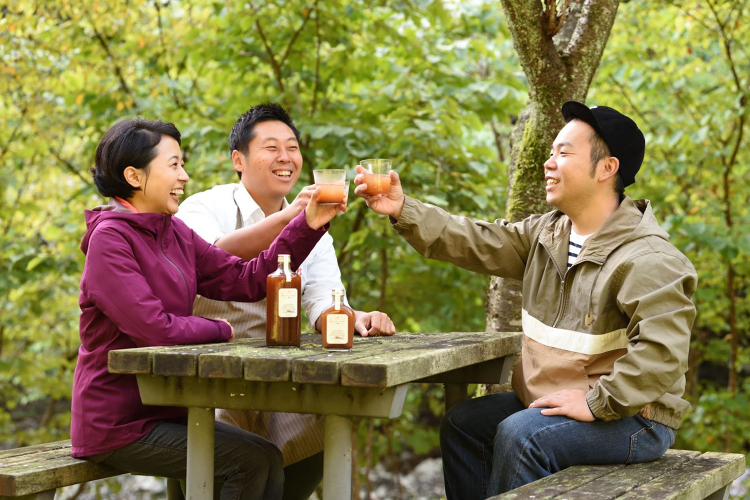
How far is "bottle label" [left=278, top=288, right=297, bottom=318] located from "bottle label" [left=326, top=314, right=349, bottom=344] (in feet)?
0.43

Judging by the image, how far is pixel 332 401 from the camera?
2.19 metres

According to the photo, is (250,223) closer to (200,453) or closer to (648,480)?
(200,453)

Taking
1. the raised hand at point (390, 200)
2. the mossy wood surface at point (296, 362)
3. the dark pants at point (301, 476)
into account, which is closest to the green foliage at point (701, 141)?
the raised hand at point (390, 200)

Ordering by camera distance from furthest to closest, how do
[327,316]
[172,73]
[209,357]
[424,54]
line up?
1. [172,73]
2. [424,54]
3. [327,316]
4. [209,357]

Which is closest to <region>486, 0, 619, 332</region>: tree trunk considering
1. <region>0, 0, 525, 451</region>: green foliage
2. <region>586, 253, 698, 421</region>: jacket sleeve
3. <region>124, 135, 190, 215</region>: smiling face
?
<region>0, 0, 525, 451</region>: green foliage

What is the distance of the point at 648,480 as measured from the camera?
8.15ft

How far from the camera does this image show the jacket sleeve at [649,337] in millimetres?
2439

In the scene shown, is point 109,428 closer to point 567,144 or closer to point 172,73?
point 567,144

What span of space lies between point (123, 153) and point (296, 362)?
1.11 m

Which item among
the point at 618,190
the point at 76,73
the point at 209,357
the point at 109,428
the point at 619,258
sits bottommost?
the point at 109,428

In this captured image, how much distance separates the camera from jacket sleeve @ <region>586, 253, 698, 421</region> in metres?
2.44

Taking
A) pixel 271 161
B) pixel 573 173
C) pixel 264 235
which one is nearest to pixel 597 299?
pixel 573 173

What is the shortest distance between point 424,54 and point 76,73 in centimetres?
244

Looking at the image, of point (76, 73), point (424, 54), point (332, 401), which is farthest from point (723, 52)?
point (332, 401)
